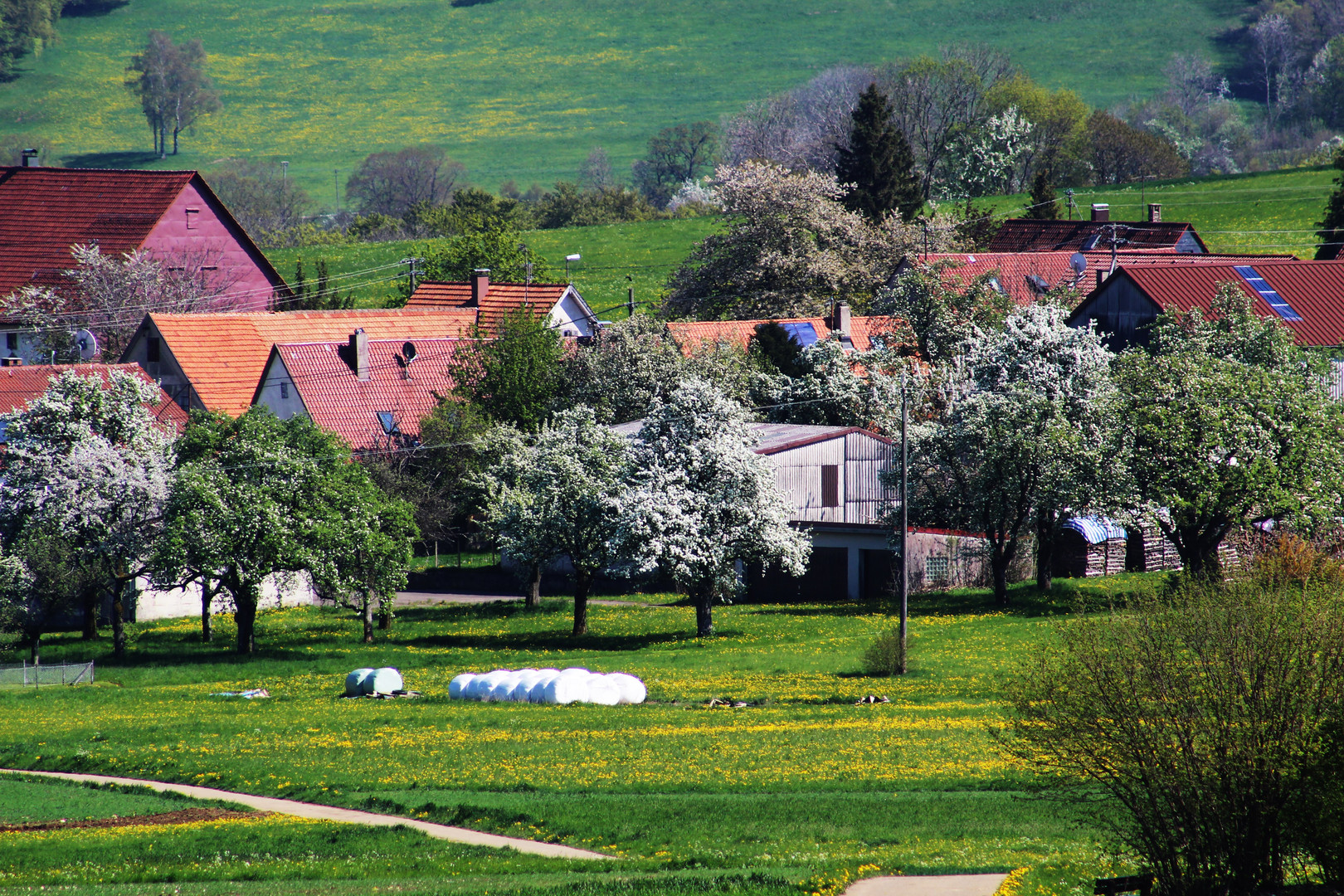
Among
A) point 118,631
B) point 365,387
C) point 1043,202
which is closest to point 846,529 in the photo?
point 118,631

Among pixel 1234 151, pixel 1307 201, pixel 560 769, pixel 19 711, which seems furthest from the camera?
pixel 1234 151

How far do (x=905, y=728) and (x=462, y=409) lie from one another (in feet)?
124

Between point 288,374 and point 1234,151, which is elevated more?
point 1234,151

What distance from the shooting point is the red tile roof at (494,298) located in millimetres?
79688

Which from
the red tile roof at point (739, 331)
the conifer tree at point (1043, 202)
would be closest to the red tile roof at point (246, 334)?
the red tile roof at point (739, 331)

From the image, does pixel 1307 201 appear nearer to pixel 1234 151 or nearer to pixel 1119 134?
pixel 1119 134

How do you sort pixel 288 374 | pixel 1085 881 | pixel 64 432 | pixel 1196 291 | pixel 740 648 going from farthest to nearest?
pixel 288 374 → pixel 1196 291 → pixel 64 432 → pixel 740 648 → pixel 1085 881

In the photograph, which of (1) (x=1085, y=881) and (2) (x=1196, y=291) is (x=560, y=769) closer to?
(1) (x=1085, y=881)

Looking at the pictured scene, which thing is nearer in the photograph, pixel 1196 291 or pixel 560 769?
pixel 560 769

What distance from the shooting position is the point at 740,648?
42.5m

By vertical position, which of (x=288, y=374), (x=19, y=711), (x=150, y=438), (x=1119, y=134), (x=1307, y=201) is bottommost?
(x=19, y=711)

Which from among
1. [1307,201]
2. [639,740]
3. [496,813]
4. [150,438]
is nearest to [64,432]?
[150,438]

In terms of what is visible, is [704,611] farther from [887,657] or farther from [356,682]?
[356,682]

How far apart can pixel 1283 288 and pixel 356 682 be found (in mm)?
46205
